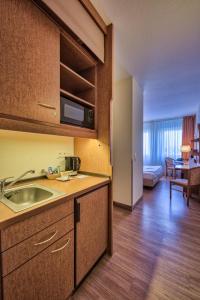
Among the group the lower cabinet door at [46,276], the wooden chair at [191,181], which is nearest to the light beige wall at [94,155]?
the lower cabinet door at [46,276]

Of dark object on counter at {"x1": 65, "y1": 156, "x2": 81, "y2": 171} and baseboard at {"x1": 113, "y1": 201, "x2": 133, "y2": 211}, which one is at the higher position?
dark object on counter at {"x1": 65, "y1": 156, "x2": 81, "y2": 171}

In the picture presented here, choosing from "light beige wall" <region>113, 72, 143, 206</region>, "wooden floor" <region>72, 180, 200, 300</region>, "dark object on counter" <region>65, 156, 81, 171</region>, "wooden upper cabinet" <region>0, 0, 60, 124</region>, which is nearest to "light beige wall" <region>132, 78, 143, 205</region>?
"light beige wall" <region>113, 72, 143, 206</region>

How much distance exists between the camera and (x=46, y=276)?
0.85 m

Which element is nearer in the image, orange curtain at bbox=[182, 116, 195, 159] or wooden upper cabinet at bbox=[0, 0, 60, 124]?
wooden upper cabinet at bbox=[0, 0, 60, 124]

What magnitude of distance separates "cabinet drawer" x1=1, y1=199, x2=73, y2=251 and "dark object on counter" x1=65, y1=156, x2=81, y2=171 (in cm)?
74

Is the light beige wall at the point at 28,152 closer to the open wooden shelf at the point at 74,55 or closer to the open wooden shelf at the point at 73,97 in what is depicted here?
the open wooden shelf at the point at 73,97

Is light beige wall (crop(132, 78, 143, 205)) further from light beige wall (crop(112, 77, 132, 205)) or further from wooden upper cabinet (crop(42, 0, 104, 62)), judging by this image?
wooden upper cabinet (crop(42, 0, 104, 62))

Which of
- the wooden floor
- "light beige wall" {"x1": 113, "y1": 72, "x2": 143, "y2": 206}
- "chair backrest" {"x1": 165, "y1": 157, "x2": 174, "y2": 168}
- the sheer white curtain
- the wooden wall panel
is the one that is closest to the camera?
the wooden floor

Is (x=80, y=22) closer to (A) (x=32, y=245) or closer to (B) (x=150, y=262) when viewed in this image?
(A) (x=32, y=245)

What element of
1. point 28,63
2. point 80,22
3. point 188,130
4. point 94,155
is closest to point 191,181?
point 94,155

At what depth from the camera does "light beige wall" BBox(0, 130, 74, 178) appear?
3.91ft

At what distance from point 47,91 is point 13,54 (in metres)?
0.28

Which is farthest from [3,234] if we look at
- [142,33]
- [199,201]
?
[199,201]

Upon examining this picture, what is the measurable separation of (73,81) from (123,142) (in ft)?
5.13
